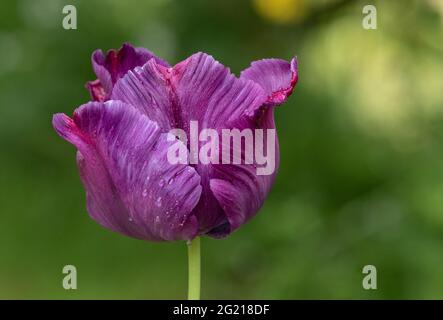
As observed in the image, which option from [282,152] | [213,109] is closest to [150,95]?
[213,109]

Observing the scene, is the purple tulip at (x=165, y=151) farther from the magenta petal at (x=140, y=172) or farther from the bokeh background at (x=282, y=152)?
the bokeh background at (x=282, y=152)

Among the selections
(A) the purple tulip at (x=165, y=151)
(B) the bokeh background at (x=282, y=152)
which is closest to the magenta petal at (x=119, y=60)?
(A) the purple tulip at (x=165, y=151)

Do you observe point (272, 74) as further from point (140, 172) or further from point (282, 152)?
point (282, 152)

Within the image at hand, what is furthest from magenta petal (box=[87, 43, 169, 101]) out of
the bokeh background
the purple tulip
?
the bokeh background

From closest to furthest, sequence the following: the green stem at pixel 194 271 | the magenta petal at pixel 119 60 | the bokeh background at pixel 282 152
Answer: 1. the green stem at pixel 194 271
2. the magenta petal at pixel 119 60
3. the bokeh background at pixel 282 152

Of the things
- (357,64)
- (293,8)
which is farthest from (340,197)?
(293,8)

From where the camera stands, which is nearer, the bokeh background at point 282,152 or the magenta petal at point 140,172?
the magenta petal at point 140,172

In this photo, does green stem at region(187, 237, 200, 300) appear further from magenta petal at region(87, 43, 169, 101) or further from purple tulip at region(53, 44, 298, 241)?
magenta petal at region(87, 43, 169, 101)

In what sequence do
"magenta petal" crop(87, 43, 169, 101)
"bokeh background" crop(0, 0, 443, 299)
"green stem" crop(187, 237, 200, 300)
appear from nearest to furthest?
1. "green stem" crop(187, 237, 200, 300)
2. "magenta petal" crop(87, 43, 169, 101)
3. "bokeh background" crop(0, 0, 443, 299)

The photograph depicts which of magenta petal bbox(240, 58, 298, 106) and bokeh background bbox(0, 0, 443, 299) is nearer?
magenta petal bbox(240, 58, 298, 106)
